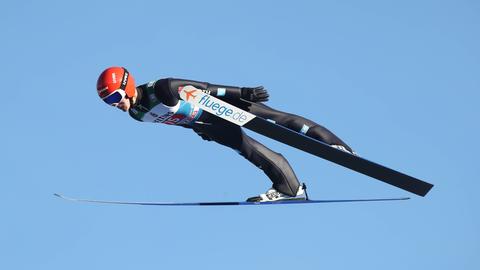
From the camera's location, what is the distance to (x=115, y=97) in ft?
44.1

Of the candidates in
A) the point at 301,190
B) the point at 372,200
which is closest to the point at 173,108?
the point at 301,190

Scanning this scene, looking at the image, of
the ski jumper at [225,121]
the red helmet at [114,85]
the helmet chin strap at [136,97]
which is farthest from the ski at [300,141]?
the red helmet at [114,85]

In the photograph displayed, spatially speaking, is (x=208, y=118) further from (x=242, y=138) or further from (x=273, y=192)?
(x=273, y=192)

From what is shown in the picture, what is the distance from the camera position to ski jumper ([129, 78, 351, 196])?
1363 centimetres

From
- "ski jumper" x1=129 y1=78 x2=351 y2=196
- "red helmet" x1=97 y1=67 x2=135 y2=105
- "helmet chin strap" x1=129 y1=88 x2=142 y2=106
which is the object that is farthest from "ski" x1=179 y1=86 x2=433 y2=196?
"red helmet" x1=97 y1=67 x2=135 y2=105

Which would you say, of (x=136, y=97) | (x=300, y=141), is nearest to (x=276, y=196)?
(x=300, y=141)

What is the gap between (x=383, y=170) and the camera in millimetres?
14352

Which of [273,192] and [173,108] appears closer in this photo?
[173,108]

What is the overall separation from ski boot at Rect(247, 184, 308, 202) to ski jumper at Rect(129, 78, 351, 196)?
65 mm

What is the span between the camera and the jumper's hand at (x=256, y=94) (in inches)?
536

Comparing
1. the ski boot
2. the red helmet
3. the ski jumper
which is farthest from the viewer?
the ski boot

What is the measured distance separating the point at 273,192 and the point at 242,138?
3.18ft

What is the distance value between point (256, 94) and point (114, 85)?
192 cm

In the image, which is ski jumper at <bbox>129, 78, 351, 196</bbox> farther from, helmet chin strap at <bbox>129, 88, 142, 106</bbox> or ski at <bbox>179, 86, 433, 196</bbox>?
ski at <bbox>179, 86, 433, 196</bbox>
